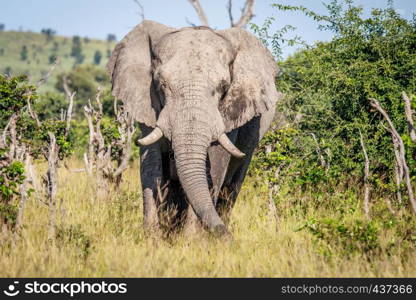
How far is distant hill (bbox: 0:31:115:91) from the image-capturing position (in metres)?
78.9

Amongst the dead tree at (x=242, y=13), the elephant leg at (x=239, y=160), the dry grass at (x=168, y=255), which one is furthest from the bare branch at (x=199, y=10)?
the dry grass at (x=168, y=255)

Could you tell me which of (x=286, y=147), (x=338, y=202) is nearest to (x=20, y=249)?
(x=338, y=202)

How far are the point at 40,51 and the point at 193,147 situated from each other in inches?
3612

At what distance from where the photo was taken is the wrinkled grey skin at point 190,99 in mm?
5859

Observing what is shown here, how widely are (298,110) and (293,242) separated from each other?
4.04 meters

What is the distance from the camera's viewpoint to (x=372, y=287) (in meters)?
4.70

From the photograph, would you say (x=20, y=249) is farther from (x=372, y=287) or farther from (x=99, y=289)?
(x=372, y=287)

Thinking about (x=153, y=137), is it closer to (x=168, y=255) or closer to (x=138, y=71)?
(x=138, y=71)

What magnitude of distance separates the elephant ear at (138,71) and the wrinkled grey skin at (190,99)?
1 centimetres

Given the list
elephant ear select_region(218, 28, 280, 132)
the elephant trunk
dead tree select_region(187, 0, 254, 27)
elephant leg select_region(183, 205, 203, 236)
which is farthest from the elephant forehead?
dead tree select_region(187, 0, 254, 27)

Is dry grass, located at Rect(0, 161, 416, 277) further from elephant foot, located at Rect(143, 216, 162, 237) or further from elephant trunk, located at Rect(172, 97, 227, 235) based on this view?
elephant trunk, located at Rect(172, 97, 227, 235)

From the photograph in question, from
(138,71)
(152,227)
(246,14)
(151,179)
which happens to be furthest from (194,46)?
(246,14)

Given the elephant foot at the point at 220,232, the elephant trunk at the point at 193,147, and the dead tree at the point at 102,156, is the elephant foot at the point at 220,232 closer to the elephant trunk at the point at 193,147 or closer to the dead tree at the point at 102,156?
the elephant trunk at the point at 193,147

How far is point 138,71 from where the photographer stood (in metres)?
6.69
